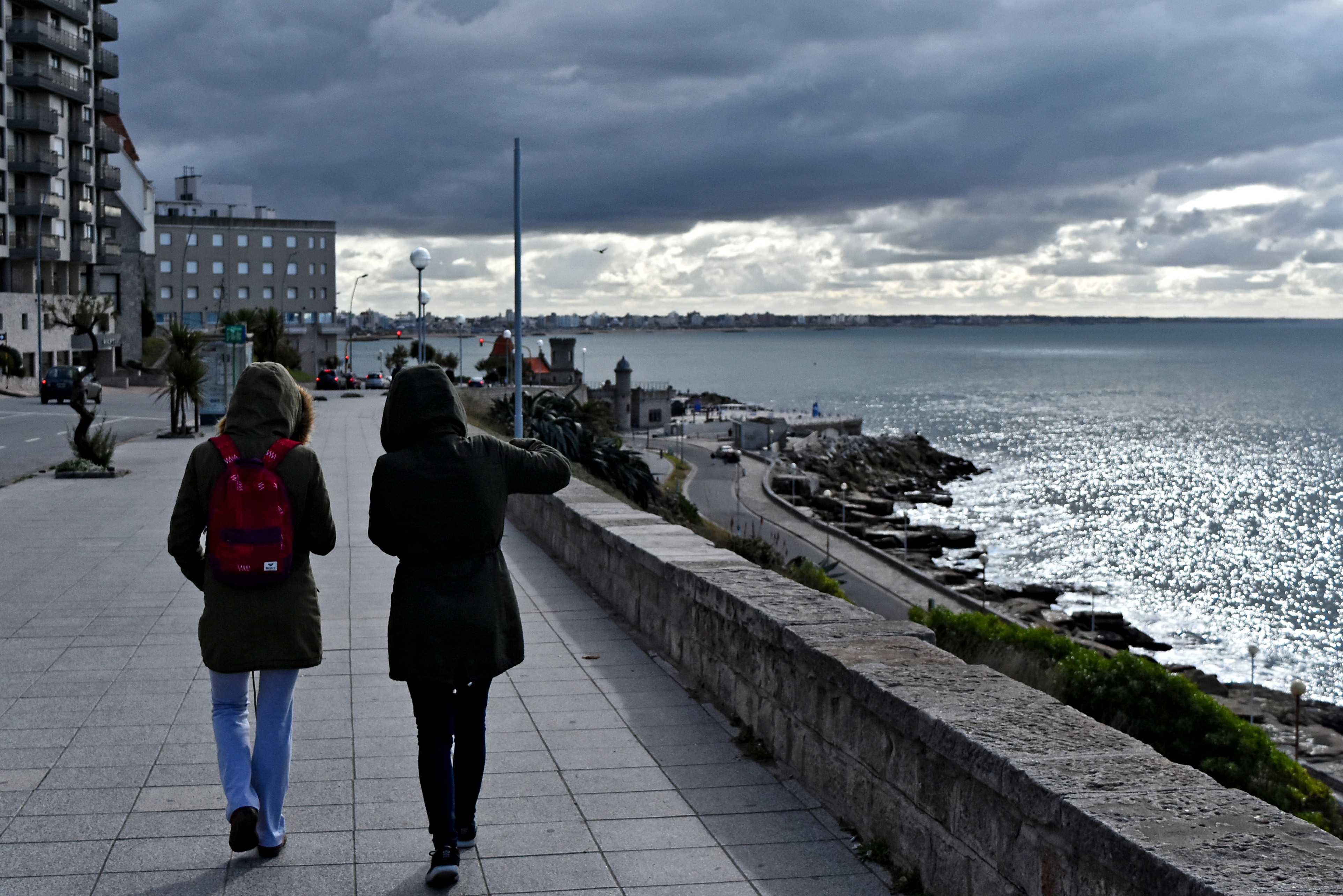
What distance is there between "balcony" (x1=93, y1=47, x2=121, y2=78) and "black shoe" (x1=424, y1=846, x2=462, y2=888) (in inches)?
2995

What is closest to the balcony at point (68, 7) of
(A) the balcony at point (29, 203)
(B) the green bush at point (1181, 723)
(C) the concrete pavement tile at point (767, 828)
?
(A) the balcony at point (29, 203)

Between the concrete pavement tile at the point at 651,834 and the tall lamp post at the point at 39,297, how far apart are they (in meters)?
61.3

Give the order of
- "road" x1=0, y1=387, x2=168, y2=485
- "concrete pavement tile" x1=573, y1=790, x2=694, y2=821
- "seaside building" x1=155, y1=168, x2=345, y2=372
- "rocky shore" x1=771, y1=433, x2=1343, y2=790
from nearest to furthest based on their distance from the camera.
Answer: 1. "concrete pavement tile" x1=573, y1=790, x2=694, y2=821
2. "road" x1=0, y1=387, x2=168, y2=485
3. "rocky shore" x1=771, y1=433, x2=1343, y2=790
4. "seaside building" x1=155, y1=168, x2=345, y2=372

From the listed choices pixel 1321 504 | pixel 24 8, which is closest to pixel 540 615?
pixel 24 8

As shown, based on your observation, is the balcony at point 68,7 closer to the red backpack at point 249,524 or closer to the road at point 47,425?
the road at point 47,425

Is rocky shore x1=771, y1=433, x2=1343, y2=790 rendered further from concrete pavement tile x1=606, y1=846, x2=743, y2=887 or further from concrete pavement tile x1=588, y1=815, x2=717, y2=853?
concrete pavement tile x1=606, y1=846, x2=743, y2=887

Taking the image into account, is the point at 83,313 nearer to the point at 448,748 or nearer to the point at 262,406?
the point at 262,406

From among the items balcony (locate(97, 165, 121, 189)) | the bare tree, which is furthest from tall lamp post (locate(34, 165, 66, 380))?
balcony (locate(97, 165, 121, 189))

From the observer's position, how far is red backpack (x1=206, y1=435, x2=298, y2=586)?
4.06 m

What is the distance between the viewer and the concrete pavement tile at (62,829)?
4.39m

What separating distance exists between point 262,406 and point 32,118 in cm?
6760

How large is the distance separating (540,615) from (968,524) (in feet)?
188

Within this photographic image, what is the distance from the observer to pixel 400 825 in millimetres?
4652

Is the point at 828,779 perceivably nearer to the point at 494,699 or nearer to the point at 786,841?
the point at 786,841
